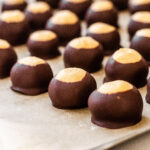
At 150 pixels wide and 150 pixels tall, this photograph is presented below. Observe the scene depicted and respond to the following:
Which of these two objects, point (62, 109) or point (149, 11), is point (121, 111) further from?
point (149, 11)

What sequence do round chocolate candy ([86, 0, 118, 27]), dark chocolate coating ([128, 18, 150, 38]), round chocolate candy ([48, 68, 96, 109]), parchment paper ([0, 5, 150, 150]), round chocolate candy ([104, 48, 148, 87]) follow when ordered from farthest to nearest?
round chocolate candy ([86, 0, 118, 27]), dark chocolate coating ([128, 18, 150, 38]), round chocolate candy ([104, 48, 148, 87]), round chocolate candy ([48, 68, 96, 109]), parchment paper ([0, 5, 150, 150])

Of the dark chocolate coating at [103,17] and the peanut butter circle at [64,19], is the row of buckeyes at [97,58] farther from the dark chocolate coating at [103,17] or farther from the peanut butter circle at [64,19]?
the dark chocolate coating at [103,17]

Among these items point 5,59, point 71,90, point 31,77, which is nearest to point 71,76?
point 71,90

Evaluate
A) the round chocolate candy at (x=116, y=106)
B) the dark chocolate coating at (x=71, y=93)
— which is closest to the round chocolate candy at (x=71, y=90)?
the dark chocolate coating at (x=71, y=93)

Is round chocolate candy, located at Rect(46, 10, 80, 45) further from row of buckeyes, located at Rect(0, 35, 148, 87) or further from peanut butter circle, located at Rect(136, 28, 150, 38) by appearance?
peanut butter circle, located at Rect(136, 28, 150, 38)

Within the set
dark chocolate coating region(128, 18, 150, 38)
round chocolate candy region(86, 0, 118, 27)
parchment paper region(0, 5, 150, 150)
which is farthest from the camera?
round chocolate candy region(86, 0, 118, 27)

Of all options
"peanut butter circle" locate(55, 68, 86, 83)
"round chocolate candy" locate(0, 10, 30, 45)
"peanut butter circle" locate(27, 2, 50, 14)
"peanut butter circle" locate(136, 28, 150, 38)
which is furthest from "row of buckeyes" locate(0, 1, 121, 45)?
"peanut butter circle" locate(55, 68, 86, 83)
